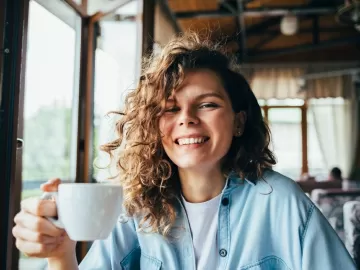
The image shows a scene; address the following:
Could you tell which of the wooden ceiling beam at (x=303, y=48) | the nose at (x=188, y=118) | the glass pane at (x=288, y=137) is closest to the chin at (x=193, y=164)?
the nose at (x=188, y=118)

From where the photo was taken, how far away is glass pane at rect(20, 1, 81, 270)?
2.40 metres

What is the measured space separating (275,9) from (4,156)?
4.41 m

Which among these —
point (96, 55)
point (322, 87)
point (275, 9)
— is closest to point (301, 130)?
point (322, 87)

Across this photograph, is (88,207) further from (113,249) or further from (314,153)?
(314,153)

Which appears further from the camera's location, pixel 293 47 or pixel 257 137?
pixel 293 47

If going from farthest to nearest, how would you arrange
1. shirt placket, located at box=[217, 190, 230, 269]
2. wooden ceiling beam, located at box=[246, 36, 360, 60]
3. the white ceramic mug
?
wooden ceiling beam, located at box=[246, 36, 360, 60] < shirt placket, located at box=[217, 190, 230, 269] < the white ceramic mug

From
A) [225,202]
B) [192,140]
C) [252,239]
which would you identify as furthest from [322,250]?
[192,140]

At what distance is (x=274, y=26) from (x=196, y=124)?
20.4ft

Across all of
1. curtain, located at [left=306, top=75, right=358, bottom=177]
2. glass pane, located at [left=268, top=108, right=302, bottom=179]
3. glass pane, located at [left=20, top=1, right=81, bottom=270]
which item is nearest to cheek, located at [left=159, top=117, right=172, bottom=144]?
glass pane, located at [left=20, top=1, right=81, bottom=270]

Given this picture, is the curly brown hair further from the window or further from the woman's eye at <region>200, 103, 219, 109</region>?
the window

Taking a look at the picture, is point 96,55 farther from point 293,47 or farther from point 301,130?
point 301,130

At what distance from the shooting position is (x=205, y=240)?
1.18 m

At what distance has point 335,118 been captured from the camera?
25.8ft

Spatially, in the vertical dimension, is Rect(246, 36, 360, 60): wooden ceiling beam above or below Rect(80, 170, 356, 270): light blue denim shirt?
above
